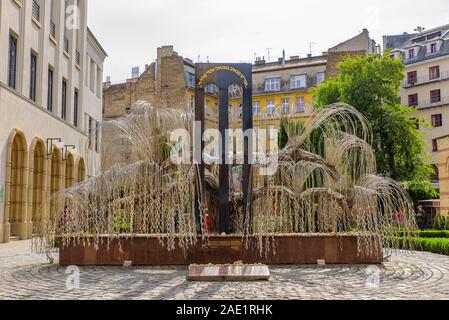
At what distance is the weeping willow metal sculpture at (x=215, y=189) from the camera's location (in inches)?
469

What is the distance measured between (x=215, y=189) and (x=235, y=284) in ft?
14.5

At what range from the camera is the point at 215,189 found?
13.4 metres

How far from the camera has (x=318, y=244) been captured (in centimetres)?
1233

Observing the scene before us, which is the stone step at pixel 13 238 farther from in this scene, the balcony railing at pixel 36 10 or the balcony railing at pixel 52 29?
the balcony railing at pixel 52 29

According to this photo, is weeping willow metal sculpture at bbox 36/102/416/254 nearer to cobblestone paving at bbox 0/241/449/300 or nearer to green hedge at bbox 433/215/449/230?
cobblestone paving at bbox 0/241/449/300

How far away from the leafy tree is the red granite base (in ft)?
55.5

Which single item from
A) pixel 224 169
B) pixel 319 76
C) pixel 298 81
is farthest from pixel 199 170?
pixel 298 81

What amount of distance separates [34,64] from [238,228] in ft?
54.5

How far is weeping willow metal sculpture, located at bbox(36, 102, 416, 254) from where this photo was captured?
11.9 m

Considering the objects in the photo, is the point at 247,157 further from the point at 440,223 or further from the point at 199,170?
the point at 440,223

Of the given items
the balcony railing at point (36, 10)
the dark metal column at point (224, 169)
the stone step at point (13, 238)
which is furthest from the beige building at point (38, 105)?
the dark metal column at point (224, 169)

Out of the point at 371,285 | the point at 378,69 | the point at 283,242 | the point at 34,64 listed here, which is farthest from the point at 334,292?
the point at 378,69

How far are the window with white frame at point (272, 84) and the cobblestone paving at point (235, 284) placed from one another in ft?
155

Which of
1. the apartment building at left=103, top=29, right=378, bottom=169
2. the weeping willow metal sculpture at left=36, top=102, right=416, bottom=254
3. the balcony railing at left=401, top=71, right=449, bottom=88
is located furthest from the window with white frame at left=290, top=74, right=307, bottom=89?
the weeping willow metal sculpture at left=36, top=102, right=416, bottom=254
